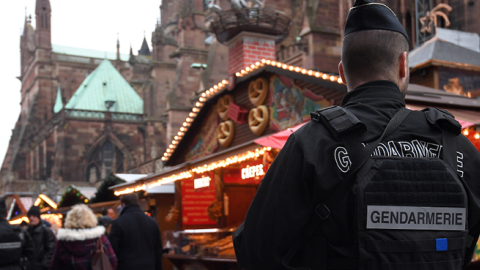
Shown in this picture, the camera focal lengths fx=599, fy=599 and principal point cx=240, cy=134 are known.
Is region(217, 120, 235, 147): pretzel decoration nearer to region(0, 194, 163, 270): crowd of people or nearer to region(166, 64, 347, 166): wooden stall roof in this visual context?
region(166, 64, 347, 166): wooden stall roof

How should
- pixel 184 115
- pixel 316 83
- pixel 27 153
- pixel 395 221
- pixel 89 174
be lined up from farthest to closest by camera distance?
pixel 27 153 → pixel 89 174 → pixel 184 115 → pixel 316 83 → pixel 395 221

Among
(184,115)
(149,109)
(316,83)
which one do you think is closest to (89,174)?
(149,109)

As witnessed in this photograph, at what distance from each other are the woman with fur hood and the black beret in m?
5.87

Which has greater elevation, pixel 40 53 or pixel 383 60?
pixel 40 53

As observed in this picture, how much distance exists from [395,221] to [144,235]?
6.16 m

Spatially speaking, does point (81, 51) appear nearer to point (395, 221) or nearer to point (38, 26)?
point (38, 26)

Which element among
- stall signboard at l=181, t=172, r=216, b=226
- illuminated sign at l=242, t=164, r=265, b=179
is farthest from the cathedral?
illuminated sign at l=242, t=164, r=265, b=179

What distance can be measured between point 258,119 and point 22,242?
5.32m

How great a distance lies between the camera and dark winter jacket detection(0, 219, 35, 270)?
8.22 m

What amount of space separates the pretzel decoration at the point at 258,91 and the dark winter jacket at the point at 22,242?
208 inches

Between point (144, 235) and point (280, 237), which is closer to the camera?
point (280, 237)

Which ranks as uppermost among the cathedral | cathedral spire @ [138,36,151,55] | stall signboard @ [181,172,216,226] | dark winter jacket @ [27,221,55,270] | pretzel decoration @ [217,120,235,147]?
cathedral spire @ [138,36,151,55]

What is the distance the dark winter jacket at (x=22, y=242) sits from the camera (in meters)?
8.22

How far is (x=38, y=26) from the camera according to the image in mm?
56312
